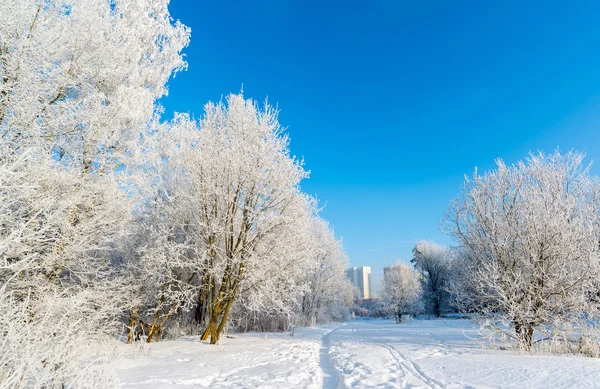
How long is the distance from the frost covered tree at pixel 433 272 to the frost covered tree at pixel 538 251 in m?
29.9

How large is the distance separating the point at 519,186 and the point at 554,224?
234cm

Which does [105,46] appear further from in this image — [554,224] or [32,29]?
[554,224]

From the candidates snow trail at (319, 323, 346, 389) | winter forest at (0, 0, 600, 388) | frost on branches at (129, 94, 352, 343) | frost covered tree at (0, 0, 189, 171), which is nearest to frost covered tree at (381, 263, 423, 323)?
winter forest at (0, 0, 600, 388)

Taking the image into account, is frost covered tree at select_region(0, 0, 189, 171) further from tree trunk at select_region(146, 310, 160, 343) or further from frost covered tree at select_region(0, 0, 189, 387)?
tree trunk at select_region(146, 310, 160, 343)

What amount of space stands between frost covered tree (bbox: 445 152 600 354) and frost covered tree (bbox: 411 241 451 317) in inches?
A: 1179

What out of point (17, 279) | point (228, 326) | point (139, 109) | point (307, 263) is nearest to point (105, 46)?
point (139, 109)

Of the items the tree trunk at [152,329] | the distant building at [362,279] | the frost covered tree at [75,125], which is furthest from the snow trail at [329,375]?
the distant building at [362,279]

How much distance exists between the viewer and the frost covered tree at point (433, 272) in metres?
39.6

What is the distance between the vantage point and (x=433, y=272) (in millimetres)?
40531

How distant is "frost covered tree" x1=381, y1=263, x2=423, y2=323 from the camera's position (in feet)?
123

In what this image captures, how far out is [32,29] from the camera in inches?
255

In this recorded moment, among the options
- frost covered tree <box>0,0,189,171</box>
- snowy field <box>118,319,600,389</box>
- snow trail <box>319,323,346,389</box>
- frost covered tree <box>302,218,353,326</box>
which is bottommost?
snow trail <box>319,323,346,389</box>

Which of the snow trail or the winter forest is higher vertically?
the winter forest

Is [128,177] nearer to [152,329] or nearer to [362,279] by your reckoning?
[152,329]
